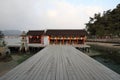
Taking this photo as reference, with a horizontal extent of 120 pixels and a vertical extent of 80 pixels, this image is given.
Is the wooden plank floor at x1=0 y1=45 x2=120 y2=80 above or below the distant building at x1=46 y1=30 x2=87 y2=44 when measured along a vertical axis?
below

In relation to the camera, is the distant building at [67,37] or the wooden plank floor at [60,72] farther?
the distant building at [67,37]

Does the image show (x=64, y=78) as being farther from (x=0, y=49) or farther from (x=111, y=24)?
(x=111, y=24)

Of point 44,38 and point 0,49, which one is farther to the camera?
point 44,38

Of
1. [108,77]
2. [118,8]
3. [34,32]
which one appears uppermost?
[118,8]

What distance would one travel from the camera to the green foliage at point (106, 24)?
51.1m

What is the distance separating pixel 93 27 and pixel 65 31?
74.3ft

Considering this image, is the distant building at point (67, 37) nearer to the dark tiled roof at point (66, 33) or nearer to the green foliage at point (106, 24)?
the dark tiled roof at point (66, 33)

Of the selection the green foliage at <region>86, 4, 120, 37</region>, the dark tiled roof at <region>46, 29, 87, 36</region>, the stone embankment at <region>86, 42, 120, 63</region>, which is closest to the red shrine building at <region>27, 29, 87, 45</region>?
the dark tiled roof at <region>46, 29, 87, 36</region>

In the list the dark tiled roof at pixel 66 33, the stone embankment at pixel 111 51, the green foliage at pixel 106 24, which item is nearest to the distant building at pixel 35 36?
the dark tiled roof at pixel 66 33

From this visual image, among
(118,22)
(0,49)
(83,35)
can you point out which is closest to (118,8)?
(118,22)

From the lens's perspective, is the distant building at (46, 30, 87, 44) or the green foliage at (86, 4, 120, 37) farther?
the green foliage at (86, 4, 120, 37)

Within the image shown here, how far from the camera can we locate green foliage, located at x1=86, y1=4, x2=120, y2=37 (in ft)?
168

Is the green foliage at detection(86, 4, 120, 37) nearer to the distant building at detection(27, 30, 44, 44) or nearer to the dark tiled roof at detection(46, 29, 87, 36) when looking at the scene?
the dark tiled roof at detection(46, 29, 87, 36)

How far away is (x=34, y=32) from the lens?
40844 mm
